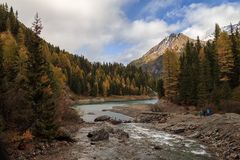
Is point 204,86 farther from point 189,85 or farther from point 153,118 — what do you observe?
point 153,118

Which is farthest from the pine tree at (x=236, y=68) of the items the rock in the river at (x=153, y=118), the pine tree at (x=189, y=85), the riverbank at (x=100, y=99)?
the riverbank at (x=100, y=99)

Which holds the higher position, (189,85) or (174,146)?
(189,85)

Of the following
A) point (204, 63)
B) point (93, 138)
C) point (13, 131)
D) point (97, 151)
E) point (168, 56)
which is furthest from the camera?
point (168, 56)

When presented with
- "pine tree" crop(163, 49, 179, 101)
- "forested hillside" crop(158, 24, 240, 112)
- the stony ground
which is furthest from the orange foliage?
"pine tree" crop(163, 49, 179, 101)

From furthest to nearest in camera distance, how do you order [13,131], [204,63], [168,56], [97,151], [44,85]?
[168,56] → [204,63] → [44,85] → [97,151] → [13,131]

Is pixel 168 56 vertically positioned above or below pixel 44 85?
above

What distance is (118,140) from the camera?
122ft

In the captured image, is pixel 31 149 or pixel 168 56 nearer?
pixel 31 149

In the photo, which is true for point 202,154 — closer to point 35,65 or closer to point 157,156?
point 157,156

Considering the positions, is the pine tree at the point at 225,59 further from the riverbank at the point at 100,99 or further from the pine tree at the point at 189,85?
the riverbank at the point at 100,99

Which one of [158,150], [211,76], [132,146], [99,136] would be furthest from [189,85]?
[158,150]

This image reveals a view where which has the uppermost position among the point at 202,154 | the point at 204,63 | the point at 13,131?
the point at 204,63

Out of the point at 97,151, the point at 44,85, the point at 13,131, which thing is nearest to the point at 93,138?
the point at 97,151

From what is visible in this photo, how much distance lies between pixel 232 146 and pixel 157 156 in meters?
8.49
